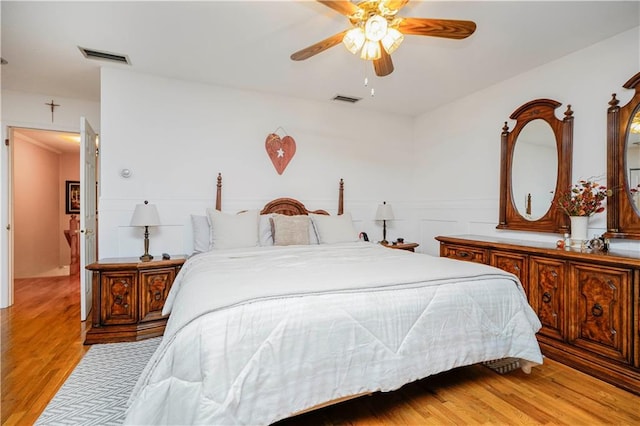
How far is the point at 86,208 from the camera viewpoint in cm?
340

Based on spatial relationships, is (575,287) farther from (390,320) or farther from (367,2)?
(367,2)

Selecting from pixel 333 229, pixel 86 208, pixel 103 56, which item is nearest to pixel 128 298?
pixel 86 208

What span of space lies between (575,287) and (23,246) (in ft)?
24.5

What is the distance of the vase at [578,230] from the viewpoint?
2.62m

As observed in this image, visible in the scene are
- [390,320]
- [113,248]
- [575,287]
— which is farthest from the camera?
[113,248]

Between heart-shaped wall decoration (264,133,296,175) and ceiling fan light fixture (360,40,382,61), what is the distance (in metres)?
2.05

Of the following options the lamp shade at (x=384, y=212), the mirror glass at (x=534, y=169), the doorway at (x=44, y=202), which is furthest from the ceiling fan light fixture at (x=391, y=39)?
the doorway at (x=44, y=202)

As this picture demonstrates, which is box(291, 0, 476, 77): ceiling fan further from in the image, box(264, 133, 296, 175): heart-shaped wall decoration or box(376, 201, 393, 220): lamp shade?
box(376, 201, 393, 220): lamp shade

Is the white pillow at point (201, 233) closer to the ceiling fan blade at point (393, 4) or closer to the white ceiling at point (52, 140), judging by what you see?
the ceiling fan blade at point (393, 4)

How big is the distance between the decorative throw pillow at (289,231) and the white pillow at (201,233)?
0.70 meters

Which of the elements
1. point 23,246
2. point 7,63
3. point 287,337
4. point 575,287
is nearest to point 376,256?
point 287,337

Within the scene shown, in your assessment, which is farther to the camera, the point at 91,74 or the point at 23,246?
the point at 23,246

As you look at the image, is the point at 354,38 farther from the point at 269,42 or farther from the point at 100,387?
the point at 100,387

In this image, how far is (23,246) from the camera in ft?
17.3
